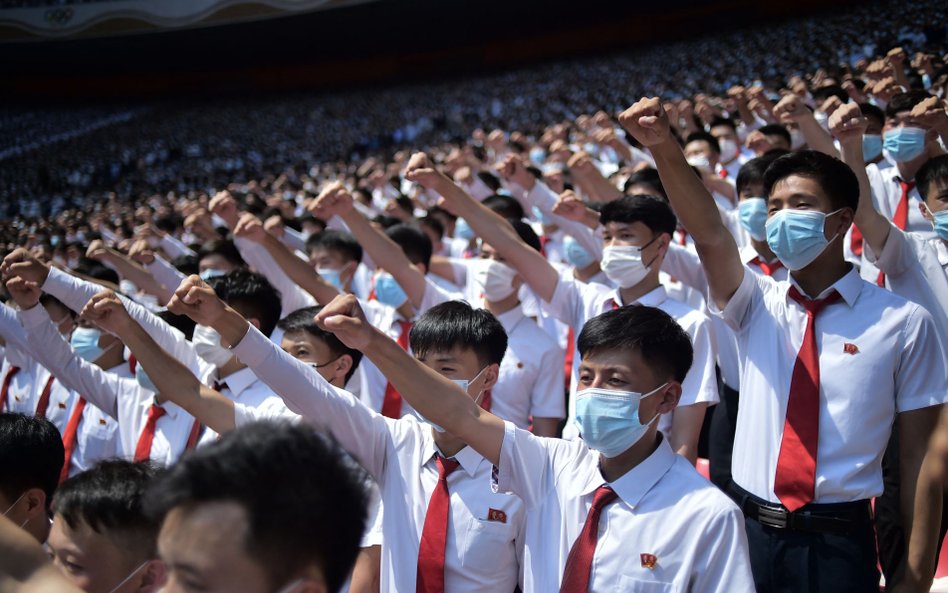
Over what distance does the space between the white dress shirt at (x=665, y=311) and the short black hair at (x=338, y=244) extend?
153 cm

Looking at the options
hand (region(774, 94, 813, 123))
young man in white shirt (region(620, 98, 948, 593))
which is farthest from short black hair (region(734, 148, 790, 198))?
young man in white shirt (region(620, 98, 948, 593))

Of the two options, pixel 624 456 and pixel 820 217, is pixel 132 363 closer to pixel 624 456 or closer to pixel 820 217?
pixel 624 456

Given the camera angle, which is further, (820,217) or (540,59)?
(540,59)

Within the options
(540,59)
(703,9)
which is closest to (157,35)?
(540,59)

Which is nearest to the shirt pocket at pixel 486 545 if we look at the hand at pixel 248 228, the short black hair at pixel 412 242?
the hand at pixel 248 228

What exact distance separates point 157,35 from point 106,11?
1573mm

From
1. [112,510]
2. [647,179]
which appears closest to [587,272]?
[647,179]

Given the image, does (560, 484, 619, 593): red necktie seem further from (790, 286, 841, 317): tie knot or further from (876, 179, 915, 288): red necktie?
(876, 179, 915, 288): red necktie

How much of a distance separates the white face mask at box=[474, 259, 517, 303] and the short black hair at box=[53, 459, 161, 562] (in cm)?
202

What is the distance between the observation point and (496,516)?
2150mm

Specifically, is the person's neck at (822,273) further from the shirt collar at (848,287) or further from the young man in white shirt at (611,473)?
the young man in white shirt at (611,473)

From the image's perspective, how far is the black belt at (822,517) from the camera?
2.13 m

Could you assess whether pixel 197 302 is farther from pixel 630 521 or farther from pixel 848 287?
pixel 848 287

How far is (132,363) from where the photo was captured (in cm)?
412
